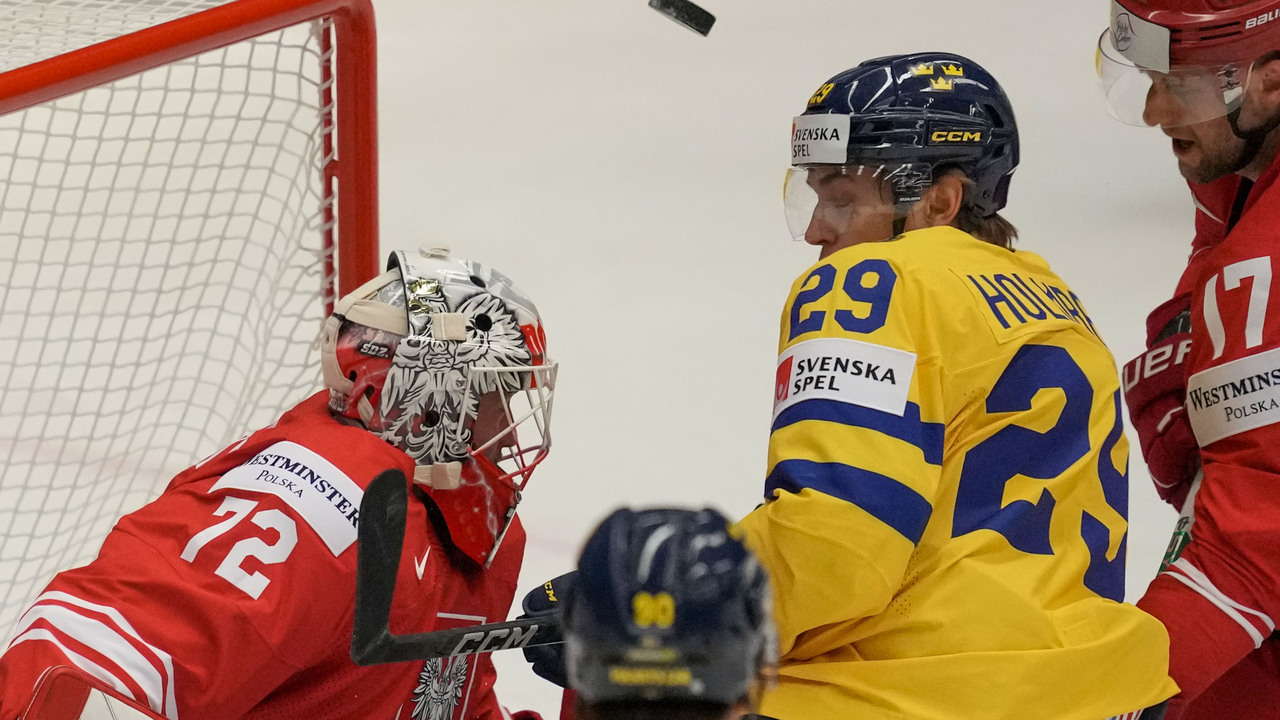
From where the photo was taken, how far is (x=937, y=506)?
1.45 m

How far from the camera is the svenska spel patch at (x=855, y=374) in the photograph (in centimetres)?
138

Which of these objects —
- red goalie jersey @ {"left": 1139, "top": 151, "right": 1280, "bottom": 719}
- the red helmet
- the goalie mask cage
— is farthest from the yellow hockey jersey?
the goalie mask cage

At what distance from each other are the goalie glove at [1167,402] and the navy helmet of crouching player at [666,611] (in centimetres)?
128

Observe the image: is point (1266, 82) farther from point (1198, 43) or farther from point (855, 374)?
point (855, 374)

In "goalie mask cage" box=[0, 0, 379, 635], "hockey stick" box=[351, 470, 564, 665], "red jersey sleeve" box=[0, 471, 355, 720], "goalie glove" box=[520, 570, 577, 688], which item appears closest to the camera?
"hockey stick" box=[351, 470, 564, 665]

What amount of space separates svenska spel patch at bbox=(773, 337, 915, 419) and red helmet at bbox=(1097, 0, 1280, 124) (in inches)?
28.8

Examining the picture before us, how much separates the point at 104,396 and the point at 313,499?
1144mm

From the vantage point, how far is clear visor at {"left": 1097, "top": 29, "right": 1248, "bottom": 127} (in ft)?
6.07

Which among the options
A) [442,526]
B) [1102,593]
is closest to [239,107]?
[442,526]

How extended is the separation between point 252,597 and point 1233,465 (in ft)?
3.84

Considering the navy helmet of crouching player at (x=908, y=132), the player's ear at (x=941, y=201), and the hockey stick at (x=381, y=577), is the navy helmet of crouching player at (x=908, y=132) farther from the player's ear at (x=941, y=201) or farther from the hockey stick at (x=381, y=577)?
the hockey stick at (x=381, y=577)

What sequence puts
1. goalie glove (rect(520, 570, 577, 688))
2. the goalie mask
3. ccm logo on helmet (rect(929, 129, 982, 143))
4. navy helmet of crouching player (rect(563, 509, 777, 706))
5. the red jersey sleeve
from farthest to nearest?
1. the goalie mask
2. goalie glove (rect(520, 570, 577, 688))
3. ccm logo on helmet (rect(929, 129, 982, 143))
4. the red jersey sleeve
5. navy helmet of crouching player (rect(563, 509, 777, 706))

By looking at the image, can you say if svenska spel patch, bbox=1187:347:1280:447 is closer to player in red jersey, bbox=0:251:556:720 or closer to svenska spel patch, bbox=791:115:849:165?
svenska spel patch, bbox=791:115:849:165

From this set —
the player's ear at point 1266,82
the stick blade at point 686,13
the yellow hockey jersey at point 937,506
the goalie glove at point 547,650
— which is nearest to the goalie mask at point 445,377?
the goalie glove at point 547,650
